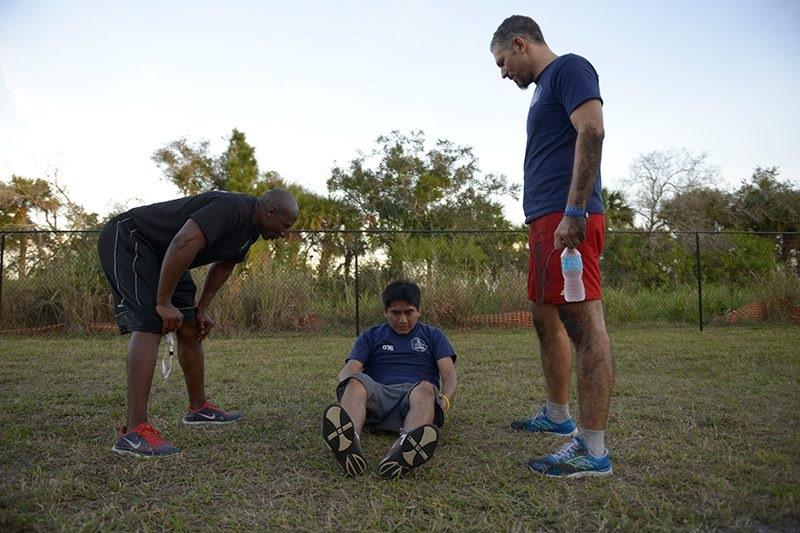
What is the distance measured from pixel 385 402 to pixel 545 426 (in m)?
0.82

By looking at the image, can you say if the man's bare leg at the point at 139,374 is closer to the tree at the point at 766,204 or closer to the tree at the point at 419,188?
the tree at the point at 419,188

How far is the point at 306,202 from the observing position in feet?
65.1

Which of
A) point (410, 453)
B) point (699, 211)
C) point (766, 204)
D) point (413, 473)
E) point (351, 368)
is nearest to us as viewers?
point (410, 453)

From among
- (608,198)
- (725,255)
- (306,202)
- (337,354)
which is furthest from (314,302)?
(608,198)

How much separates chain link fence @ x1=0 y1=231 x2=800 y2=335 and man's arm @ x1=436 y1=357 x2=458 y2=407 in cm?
542

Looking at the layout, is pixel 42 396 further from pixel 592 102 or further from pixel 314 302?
pixel 314 302

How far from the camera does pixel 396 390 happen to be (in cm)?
303

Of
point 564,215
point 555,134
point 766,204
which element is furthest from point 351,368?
point 766,204

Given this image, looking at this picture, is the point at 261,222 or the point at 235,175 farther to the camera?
the point at 235,175

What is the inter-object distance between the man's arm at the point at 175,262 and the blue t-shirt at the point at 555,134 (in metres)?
1.52

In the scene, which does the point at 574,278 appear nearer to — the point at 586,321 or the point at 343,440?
the point at 586,321

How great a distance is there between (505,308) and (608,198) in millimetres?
16645

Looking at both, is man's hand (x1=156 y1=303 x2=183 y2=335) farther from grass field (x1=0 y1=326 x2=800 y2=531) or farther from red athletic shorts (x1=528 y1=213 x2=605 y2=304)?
red athletic shorts (x1=528 y1=213 x2=605 y2=304)

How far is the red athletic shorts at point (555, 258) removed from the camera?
8.11 ft
